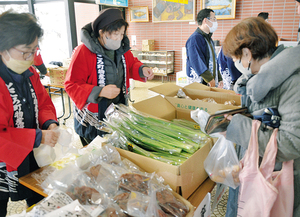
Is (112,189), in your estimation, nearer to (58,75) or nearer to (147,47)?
(58,75)

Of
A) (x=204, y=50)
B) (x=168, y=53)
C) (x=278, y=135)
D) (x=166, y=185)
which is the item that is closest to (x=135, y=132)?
(x=166, y=185)

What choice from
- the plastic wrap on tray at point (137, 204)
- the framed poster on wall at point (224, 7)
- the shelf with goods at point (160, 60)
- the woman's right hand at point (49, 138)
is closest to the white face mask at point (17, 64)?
the woman's right hand at point (49, 138)

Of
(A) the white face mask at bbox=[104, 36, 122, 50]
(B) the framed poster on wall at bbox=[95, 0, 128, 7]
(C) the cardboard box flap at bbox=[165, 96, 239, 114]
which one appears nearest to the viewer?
(C) the cardboard box flap at bbox=[165, 96, 239, 114]

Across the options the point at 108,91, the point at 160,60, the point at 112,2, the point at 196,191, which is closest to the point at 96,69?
the point at 108,91

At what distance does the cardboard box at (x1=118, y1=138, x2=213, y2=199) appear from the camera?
97 centimetres

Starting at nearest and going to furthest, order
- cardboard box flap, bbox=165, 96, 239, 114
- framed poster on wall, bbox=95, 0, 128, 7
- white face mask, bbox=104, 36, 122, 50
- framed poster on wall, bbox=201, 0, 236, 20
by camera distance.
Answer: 1. cardboard box flap, bbox=165, 96, 239, 114
2. white face mask, bbox=104, 36, 122, 50
3. framed poster on wall, bbox=95, 0, 128, 7
4. framed poster on wall, bbox=201, 0, 236, 20

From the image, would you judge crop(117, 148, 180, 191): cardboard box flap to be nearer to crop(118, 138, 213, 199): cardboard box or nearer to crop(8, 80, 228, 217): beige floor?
crop(118, 138, 213, 199): cardboard box

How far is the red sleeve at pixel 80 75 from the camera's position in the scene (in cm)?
163

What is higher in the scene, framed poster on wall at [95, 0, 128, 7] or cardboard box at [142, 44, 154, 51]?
framed poster on wall at [95, 0, 128, 7]

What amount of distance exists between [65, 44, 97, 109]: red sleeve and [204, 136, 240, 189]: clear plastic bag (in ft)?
3.14

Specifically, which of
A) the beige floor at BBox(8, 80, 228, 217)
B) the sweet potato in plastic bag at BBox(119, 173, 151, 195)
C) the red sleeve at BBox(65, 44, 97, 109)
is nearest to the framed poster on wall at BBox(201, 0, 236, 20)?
the beige floor at BBox(8, 80, 228, 217)

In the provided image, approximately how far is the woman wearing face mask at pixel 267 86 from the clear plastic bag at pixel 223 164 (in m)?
0.14

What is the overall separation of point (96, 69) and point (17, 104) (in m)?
0.68

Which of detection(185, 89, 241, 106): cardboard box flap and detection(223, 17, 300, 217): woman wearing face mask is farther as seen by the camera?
detection(185, 89, 241, 106): cardboard box flap
